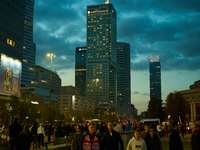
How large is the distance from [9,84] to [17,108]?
2846cm

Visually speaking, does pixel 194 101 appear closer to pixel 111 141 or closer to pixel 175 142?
pixel 175 142

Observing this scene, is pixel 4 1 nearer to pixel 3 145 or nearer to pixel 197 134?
pixel 3 145

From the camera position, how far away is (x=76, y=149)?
8367 millimetres

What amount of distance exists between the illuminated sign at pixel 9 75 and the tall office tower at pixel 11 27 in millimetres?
15467

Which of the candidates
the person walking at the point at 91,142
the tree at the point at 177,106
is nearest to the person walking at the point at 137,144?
the person walking at the point at 91,142

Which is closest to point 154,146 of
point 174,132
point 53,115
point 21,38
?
point 174,132

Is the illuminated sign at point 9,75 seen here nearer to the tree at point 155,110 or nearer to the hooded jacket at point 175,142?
the tree at point 155,110

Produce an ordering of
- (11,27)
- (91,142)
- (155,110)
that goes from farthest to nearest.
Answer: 1. (155,110)
2. (11,27)
3. (91,142)

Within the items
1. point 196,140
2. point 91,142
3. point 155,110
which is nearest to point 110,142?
point 91,142

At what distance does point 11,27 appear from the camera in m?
77.7

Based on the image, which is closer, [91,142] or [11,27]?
[91,142]

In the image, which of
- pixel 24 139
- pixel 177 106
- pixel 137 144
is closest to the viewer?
pixel 137 144

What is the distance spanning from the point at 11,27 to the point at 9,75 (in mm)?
24895

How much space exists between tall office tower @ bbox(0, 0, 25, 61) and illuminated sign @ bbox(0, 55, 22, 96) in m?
15.5
